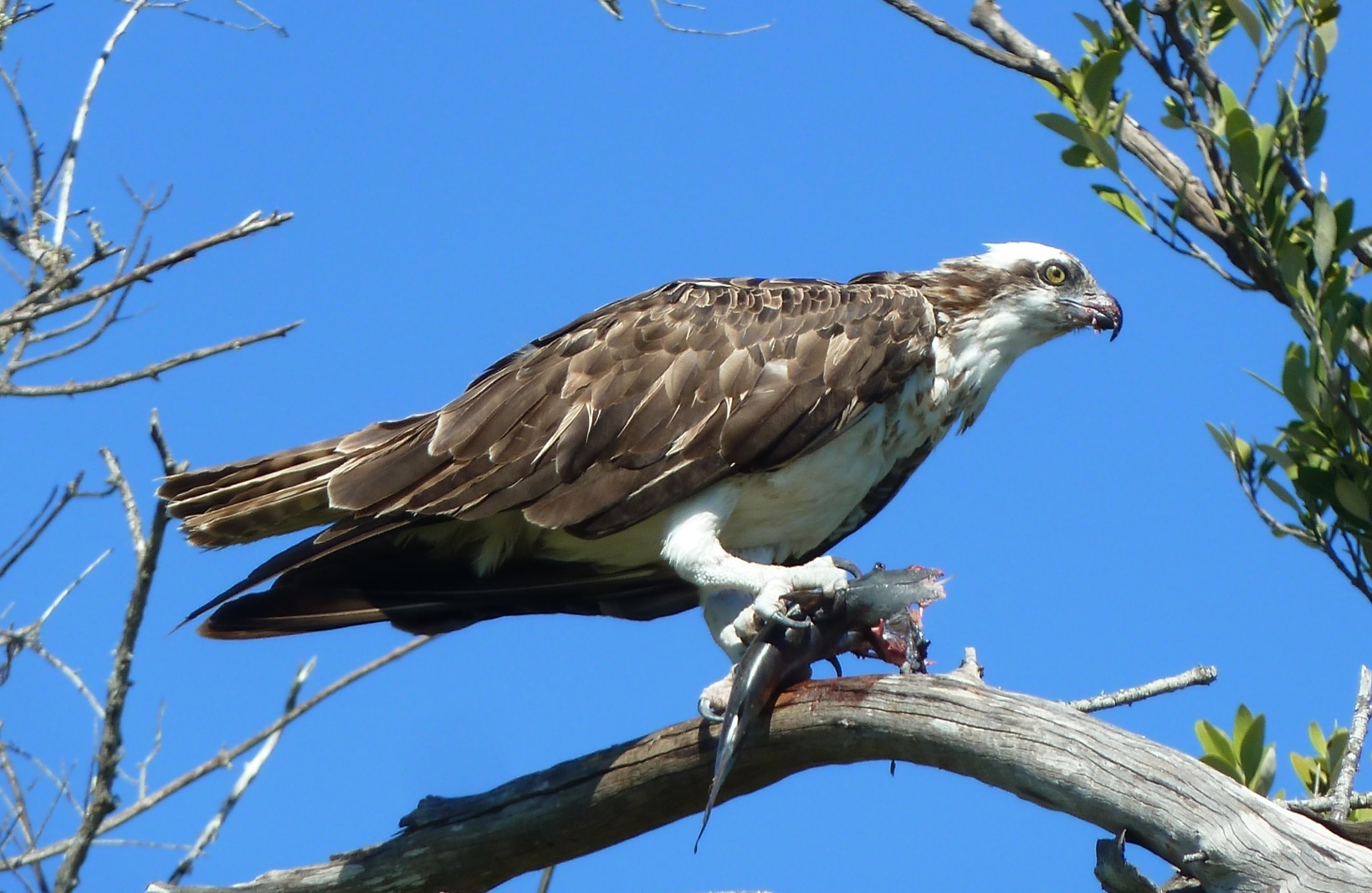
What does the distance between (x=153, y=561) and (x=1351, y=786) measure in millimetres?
3325

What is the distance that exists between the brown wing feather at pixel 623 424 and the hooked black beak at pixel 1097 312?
0.70 m

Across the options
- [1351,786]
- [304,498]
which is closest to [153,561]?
[304,498]

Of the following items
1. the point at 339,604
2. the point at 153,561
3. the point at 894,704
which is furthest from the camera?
the point at 339,604

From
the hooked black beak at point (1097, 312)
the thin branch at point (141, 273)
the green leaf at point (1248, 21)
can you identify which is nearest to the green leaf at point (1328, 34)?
the green leaf at point (1248, 21)

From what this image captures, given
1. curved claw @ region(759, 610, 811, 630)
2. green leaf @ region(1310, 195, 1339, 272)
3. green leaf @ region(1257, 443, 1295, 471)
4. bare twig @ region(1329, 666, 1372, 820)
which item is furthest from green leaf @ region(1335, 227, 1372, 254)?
curved claw @ region(759, 610, 811, 630)

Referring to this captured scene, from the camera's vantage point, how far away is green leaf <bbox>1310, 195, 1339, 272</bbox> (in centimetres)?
436

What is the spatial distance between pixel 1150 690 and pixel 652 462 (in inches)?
74.3

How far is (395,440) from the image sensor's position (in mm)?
5492

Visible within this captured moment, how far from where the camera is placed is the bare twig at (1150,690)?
4113 millimetres

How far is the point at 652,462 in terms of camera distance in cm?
529

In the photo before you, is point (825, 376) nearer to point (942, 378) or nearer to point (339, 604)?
point (942, 378)

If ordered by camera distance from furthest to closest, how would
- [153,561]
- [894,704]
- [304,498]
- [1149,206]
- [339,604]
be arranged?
[339,604] → [304,498] → [1149,206] → [894,704] → [153,561]

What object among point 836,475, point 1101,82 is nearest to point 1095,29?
point 1101,82

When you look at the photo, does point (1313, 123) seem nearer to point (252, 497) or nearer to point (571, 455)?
point (571, 455)
